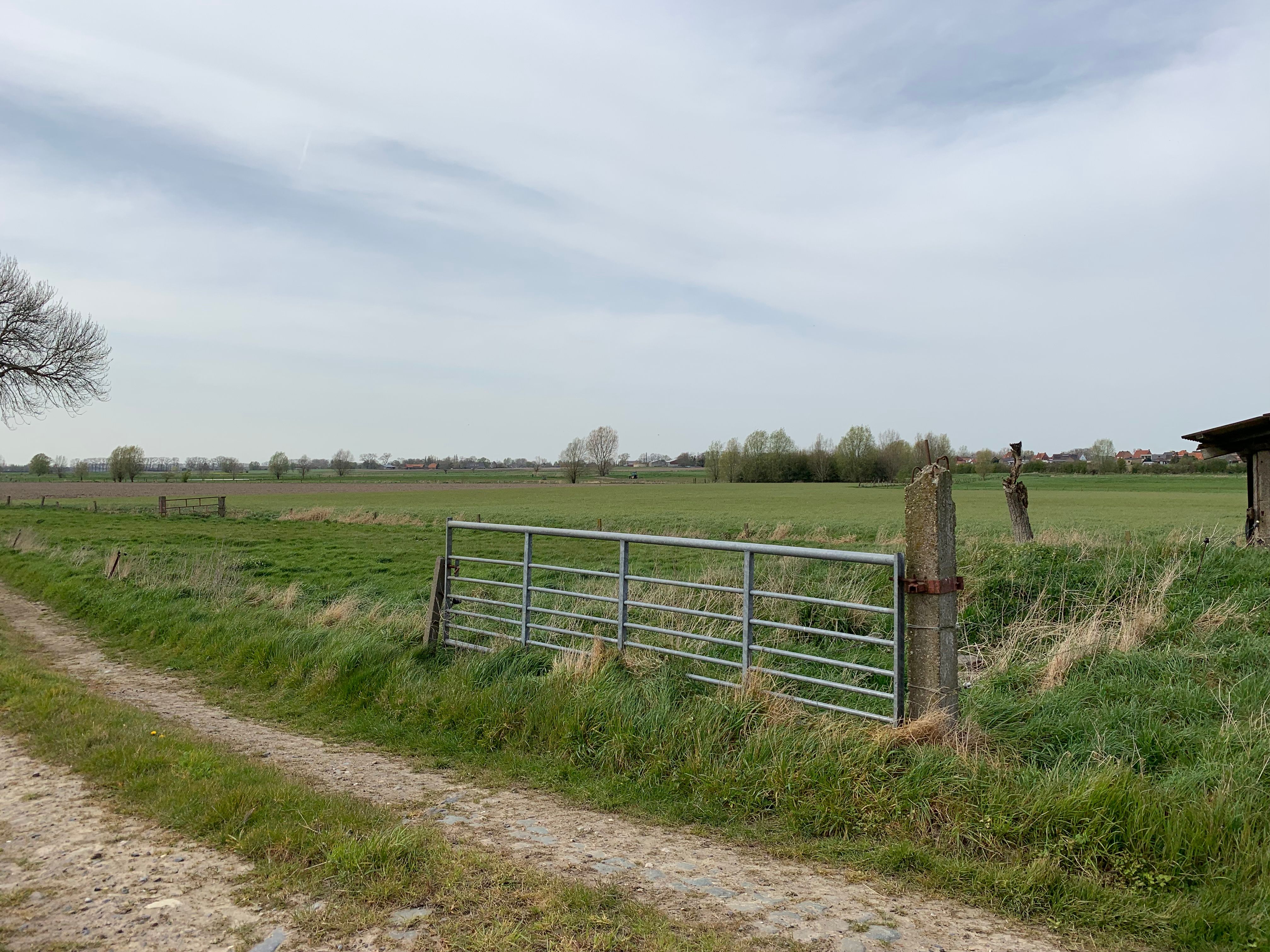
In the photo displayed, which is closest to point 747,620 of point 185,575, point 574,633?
point 574,633

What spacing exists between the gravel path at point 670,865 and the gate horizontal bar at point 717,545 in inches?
84.8

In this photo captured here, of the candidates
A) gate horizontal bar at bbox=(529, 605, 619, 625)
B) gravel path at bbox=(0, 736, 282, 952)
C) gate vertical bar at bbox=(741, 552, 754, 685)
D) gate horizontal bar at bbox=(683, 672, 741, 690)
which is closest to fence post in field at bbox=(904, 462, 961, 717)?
gate vertical bar at bbox=(741, 552, 754, 685)

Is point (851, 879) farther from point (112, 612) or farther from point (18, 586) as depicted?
point (18, 586)

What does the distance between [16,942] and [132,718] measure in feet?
12.9

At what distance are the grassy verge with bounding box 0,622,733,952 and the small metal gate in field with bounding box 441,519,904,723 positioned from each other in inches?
92.3

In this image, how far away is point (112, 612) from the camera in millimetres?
12586

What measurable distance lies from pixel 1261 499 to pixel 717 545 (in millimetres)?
11625

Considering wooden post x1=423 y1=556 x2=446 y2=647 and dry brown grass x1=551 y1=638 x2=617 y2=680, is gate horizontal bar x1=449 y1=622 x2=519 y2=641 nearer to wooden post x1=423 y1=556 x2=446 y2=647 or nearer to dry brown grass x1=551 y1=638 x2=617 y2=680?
wooden post x1=423 y1=556 x2=446 y2=647

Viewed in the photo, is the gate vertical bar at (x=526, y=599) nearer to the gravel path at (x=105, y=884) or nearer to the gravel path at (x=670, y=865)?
the gravel path at (x=670, y=865)

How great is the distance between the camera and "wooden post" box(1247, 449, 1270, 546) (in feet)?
42.8

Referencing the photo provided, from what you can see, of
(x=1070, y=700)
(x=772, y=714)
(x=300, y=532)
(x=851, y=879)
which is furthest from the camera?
(x=300, y=532)

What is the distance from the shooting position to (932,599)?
548 centimetres

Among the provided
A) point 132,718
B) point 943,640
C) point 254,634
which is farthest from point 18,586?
point 943,640

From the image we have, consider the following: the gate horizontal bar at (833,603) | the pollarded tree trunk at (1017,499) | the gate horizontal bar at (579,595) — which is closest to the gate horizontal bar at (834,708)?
the gate horizontal bar at (833,603)
